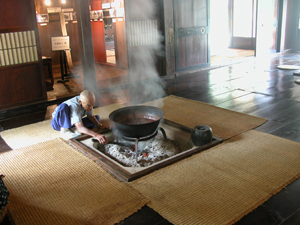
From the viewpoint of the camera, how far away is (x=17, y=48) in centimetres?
430

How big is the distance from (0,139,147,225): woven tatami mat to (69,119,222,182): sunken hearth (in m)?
0.09

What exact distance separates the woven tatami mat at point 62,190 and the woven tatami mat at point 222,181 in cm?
21

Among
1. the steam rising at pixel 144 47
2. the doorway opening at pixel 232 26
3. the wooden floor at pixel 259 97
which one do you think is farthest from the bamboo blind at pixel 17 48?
the doorway opening at pixel 232 26

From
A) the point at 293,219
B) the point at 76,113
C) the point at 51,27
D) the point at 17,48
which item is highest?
the point at 51,27

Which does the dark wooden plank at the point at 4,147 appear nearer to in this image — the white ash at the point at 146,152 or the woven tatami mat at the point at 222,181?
the white ash at the point at 146,152

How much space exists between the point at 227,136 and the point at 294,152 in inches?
→ 26.2

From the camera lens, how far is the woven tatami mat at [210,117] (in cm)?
326

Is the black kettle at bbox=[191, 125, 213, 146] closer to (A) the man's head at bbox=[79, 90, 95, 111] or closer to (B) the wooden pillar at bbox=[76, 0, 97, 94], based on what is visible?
(A) the man's head at bbox=[79, 90, 95, 111]

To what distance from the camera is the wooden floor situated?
6.23 ft

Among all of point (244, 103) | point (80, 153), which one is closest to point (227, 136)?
point (244, 103)

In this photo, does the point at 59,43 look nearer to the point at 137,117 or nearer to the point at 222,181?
the point at 137,117

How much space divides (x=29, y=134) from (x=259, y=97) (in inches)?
130

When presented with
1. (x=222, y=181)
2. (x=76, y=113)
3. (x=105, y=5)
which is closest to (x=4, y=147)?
(x=76, y=113)

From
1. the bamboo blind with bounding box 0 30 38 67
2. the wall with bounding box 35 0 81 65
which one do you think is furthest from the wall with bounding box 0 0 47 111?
the wall with bounding box 35 0 81 65
